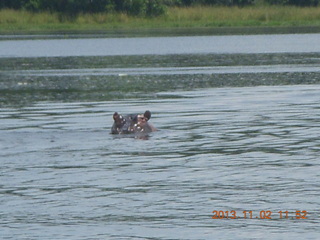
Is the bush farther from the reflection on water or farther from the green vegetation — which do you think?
the reflection on water

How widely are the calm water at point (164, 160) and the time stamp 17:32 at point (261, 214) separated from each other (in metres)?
0.04

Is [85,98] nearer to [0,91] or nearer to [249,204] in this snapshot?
[0,91]

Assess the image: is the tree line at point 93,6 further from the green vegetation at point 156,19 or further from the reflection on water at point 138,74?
the reflection on water at point 138,74

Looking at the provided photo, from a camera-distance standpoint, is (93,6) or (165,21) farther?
(93,6)

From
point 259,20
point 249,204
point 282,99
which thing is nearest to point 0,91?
point 282,99

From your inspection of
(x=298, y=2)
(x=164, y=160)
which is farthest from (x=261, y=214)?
(x=298, y=2)

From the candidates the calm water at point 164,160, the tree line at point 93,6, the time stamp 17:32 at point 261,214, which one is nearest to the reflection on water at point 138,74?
the calm water at point 164,160

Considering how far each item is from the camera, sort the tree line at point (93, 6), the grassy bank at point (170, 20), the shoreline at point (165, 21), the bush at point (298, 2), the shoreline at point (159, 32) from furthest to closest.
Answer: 1. the bush at point (298, 2)
2. the tree line at point (93, 6)
3. the grassy bank at point (170, 20)
4. the shoreline at point (165, 21)
5. the shoreline at point (159, 32)

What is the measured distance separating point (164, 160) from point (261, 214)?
13.0 ft

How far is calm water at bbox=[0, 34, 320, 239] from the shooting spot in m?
11.4

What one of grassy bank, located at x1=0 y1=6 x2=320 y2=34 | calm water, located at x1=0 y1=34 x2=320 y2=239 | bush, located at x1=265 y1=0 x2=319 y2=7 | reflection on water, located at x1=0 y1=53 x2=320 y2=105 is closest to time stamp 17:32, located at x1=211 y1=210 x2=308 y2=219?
calm water, located at x1=0 y1=34 x2=320 y2=239

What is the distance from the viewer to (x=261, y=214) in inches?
455

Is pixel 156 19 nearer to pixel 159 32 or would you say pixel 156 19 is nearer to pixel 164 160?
pixel 159 32

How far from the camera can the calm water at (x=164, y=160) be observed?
11.4 metres
